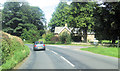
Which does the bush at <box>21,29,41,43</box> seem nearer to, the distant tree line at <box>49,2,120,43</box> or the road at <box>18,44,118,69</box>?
the distant tree line at <box>49,2,120,43</box>

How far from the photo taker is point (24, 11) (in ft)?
193

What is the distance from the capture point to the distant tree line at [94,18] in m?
27.2

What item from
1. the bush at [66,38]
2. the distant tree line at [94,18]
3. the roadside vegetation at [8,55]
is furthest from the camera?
the bush at [66,38]

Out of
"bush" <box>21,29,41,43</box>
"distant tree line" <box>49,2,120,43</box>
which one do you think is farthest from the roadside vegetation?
"bush" <box>21,29,41,43</box>

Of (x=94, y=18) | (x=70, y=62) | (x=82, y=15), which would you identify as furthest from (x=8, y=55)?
(x=82, y=15)

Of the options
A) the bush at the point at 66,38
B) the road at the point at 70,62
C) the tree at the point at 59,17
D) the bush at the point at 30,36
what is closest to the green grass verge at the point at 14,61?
the road at the point at 70,62

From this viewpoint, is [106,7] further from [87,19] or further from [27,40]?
[27,40]

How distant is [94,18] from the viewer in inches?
1355

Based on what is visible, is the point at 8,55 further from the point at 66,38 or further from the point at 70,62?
the point at 66,38

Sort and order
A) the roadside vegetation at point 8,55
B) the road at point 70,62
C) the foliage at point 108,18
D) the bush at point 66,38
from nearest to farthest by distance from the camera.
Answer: the roadside vegetation at point 8,55
the road at point 70,62
the foliage at point 108,18
the bush at point 66,38

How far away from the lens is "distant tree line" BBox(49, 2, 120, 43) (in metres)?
27.2

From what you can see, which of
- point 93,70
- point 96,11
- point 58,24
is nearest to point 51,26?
point 58,24

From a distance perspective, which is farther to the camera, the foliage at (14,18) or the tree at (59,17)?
the tree at (59,17)

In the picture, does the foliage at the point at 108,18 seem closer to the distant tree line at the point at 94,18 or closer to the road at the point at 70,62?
the distant tree line at the point at 94,18
